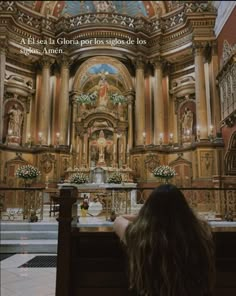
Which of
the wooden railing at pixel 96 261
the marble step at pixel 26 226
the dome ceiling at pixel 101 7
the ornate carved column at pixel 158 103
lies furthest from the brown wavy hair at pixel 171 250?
the dome ceiling at pixel 101 7

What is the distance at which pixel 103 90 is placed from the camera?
1478 cm

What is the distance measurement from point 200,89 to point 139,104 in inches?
128

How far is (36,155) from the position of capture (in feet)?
43.4

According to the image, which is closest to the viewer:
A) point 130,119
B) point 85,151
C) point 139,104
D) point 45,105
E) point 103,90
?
point 45,105

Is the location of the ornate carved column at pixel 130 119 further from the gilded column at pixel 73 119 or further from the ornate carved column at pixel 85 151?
the gilded column at pixel 73 119

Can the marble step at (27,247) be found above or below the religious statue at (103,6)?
below

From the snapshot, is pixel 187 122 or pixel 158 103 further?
pixel 158 103

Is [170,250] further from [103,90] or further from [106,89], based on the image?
[106,89]

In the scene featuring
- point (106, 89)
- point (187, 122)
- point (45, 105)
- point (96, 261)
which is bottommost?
point (96, 261)

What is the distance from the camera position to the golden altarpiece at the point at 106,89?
12.8 metres

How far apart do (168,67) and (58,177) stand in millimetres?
8715

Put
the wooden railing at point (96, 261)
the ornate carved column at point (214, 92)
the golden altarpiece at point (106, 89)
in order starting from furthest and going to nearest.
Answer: the golden altarpiece at point (106, 89) < the ornate carved column at point (214, 92) < the wooden railing at point (96, 261)

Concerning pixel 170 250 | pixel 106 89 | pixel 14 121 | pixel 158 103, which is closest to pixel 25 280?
pixel 170 250

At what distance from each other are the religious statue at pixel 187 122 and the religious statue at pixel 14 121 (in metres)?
8.71
